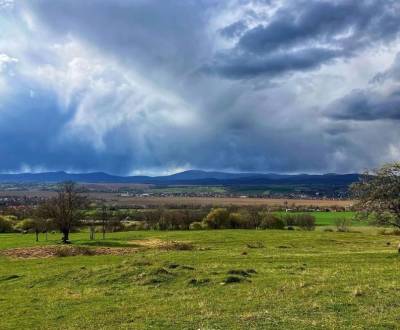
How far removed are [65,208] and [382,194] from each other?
1964 inches

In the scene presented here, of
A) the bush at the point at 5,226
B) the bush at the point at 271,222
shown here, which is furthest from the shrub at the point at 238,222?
the bush at the point at 5,226

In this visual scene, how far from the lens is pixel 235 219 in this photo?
116 metres

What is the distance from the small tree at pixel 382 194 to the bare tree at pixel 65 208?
45258 mm

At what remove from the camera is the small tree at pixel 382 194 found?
149ft

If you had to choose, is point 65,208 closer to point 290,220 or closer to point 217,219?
point 217,219

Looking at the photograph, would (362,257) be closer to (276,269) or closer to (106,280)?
(276,269)

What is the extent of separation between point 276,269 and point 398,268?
7861 millimetres

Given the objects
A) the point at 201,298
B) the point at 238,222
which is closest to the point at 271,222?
the point at 238,222

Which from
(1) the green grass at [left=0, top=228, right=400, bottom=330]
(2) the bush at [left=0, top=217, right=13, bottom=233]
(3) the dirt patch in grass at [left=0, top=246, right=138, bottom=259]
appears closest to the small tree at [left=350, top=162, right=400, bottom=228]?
(1) the green grass at [left=0, top=228, right=400, bottom=330]

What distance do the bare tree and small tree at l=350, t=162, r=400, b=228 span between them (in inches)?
1782

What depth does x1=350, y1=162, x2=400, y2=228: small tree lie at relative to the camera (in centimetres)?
4555

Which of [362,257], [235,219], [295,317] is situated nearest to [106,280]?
[295,317]

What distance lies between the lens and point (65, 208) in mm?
76188

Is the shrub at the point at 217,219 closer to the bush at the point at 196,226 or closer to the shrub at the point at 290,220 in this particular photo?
the bush at the point at 196,226
